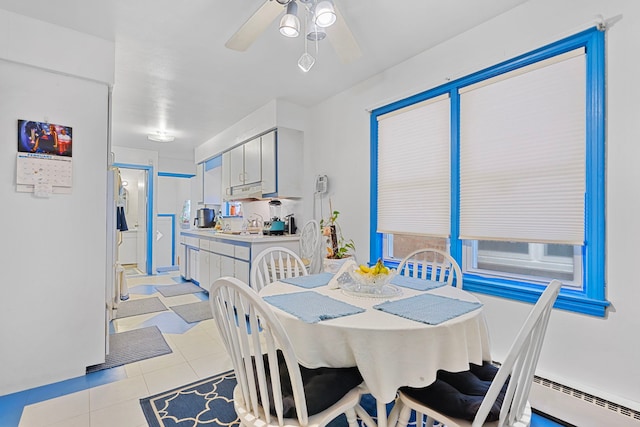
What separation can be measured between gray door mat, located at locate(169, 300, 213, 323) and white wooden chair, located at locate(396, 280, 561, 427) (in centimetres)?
300

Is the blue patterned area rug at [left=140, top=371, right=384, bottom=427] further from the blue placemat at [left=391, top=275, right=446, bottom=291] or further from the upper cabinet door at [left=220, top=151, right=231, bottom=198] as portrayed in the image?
the upper cabinet door at [left=220, top=151, right=231, bottom=198]

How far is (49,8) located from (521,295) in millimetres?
3607

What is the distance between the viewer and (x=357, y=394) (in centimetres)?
127

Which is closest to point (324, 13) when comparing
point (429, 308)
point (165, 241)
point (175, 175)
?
point (429, 308)

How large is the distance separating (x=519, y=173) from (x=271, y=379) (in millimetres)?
1982

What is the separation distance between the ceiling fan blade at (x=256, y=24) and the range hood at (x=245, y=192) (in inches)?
89.2

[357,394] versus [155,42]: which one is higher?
[155,42]

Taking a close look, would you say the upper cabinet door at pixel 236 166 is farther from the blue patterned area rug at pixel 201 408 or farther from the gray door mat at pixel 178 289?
the blue patterned area rug at pixel 201 408

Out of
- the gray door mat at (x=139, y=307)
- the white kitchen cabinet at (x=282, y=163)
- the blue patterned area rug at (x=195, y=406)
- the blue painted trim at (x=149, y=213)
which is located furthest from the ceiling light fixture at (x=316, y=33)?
the blue painted trim at (x=149, y=213)

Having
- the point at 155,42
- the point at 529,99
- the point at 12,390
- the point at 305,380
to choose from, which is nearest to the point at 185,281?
the point at 12,390

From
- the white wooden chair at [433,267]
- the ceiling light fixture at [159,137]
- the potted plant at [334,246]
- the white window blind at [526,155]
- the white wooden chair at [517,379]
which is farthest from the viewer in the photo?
the ceiling light fixture at [159,137]

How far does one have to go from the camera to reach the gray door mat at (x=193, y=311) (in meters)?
3.61

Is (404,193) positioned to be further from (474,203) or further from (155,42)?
(155,42)

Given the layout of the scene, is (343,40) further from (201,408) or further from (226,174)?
(226,174)
